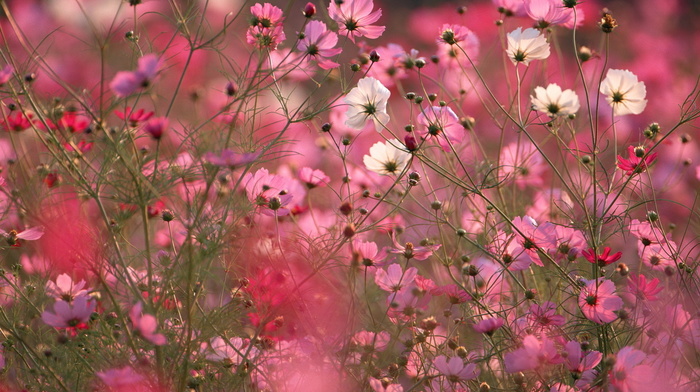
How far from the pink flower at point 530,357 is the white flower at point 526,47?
1.08 feet

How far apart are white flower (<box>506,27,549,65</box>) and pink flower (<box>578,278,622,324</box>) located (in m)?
0.27

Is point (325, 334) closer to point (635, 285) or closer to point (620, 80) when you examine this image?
point (635, 285)

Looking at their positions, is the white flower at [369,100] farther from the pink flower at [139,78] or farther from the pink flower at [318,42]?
the pink flower at [139,78]

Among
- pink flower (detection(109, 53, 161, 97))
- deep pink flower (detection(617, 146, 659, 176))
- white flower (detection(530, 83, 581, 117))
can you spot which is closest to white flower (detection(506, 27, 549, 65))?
white flower (detection(530, 83, 581, 117))

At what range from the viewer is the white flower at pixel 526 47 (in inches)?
32.9

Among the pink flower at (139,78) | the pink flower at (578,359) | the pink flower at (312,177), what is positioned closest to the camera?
the pink flower at (139,78)

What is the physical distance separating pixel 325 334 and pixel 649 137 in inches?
17.2

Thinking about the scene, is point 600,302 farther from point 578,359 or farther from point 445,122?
point 445,122

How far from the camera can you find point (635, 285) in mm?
772

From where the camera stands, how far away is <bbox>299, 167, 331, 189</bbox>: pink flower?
925mm

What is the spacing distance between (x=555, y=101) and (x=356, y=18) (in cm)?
25

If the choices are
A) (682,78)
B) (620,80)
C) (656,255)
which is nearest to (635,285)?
(656,255)

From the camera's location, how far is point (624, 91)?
2.78 ft

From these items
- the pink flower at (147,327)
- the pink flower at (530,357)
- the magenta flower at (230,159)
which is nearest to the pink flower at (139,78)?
the magenta flower at (230,159)
